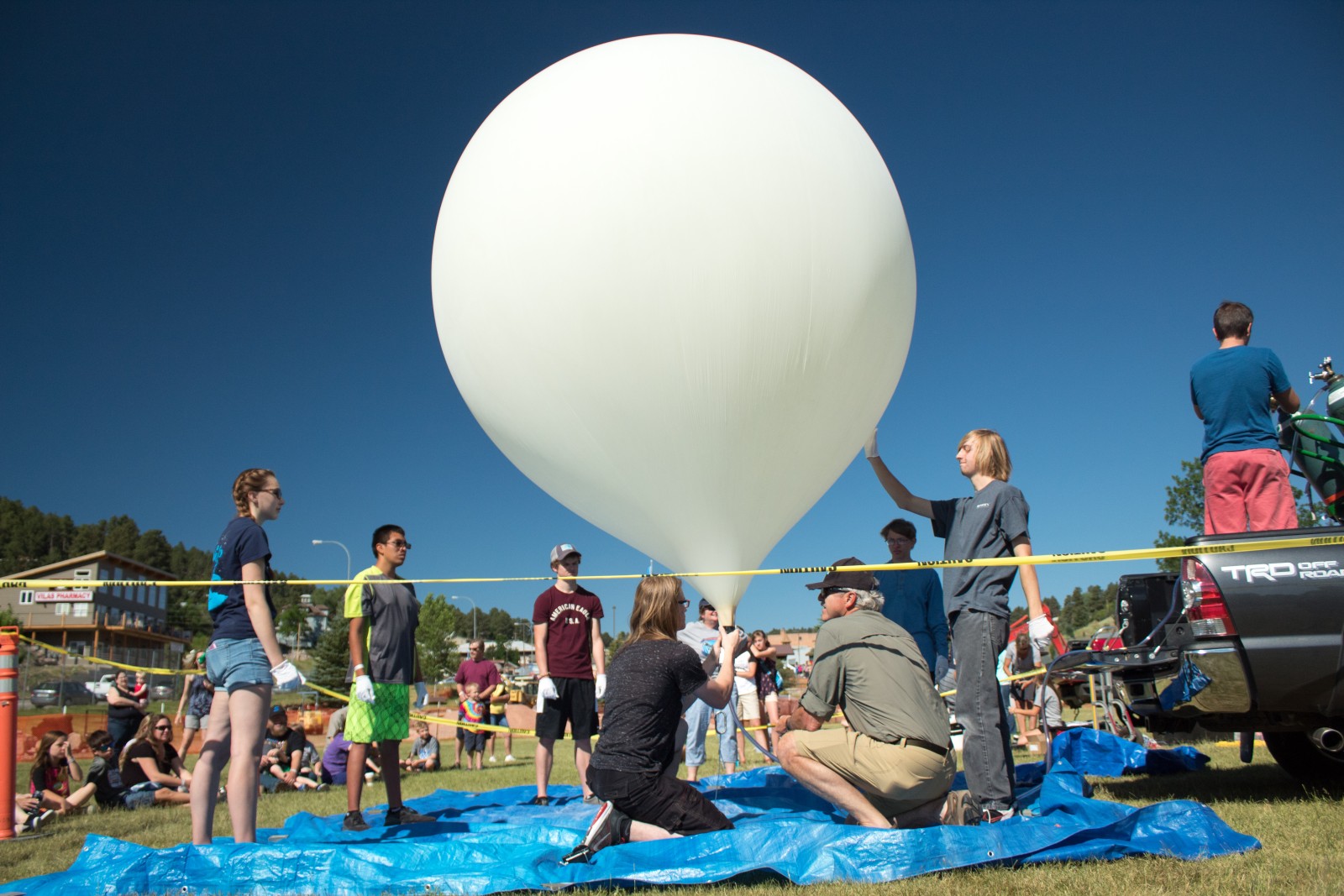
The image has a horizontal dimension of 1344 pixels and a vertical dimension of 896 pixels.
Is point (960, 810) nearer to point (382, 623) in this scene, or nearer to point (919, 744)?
point (919, 744)

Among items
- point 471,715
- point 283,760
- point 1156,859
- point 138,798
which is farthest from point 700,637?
point 471,715

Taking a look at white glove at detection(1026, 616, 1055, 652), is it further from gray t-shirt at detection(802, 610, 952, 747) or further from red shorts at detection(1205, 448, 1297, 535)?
red shorts at detection(1205, 448, 1297, 535)

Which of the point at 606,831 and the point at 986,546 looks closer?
the point at 606,831

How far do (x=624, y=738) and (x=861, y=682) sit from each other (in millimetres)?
978

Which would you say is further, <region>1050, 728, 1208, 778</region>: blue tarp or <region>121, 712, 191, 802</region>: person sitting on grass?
<region>121, 712, 191, 802</region>: person sitting on grass

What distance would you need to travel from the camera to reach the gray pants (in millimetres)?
3484

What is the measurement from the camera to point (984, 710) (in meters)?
3.50

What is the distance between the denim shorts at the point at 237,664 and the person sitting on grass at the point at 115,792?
3.69 metres

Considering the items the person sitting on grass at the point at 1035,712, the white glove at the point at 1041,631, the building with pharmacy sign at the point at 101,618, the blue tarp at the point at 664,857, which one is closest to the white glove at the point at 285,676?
the blue tarp at the point at 664,857

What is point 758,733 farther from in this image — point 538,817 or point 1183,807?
point 1183,807

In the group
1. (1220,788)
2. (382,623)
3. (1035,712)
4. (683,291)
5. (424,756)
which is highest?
(683,291)

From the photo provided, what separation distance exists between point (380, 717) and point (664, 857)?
2159mm

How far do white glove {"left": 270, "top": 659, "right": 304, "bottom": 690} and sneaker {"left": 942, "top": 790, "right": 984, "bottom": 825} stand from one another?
2670 millimetres

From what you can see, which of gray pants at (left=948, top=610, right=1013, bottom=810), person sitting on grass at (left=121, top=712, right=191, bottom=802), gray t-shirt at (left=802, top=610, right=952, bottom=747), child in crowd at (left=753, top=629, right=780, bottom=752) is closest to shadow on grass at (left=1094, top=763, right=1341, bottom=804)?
gray pants at (left=948, top=610, right=1013, bottom=810)
